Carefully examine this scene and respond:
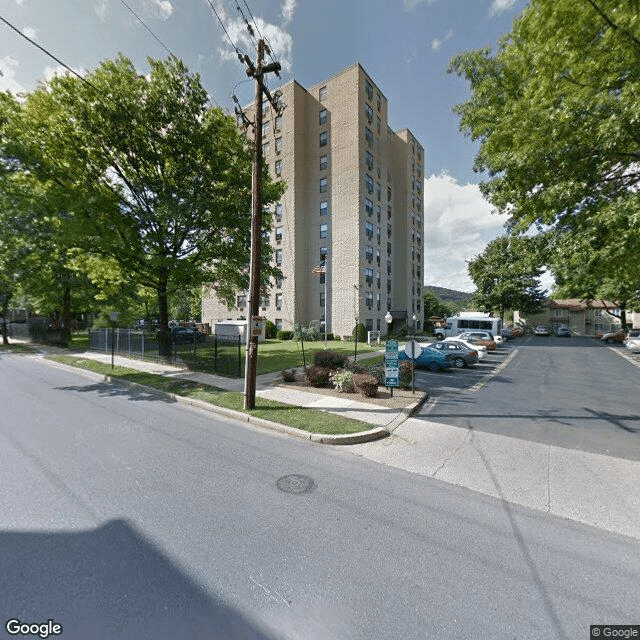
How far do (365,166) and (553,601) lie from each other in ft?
113

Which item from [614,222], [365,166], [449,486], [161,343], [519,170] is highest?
[365,166]

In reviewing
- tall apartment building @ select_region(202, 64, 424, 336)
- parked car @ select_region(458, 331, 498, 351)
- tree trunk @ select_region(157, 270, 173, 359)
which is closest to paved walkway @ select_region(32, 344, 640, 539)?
tree trunk @ select_region(157, 270, 173, 359)

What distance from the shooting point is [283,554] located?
3.18 m

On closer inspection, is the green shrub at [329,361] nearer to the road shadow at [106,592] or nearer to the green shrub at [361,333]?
the road shadow at [106,592]

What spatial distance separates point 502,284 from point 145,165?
4680cm

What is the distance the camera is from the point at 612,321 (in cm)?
5578

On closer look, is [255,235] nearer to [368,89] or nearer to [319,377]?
[319,377]

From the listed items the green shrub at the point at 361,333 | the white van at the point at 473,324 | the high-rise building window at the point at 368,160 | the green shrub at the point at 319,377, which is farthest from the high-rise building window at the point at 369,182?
the green shrub at the point at 319,377

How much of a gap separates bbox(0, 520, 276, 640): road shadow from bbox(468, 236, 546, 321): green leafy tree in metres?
49.2

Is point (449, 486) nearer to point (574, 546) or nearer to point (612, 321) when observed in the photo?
point (574, 546)

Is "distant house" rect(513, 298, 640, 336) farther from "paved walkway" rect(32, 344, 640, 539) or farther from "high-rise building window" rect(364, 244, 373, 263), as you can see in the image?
"paved walkway" rect(32, 344, 640, 539)

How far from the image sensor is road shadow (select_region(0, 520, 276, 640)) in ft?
7.75

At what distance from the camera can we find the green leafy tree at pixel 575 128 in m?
6.51

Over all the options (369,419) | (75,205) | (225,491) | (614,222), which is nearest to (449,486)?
(369,419)
